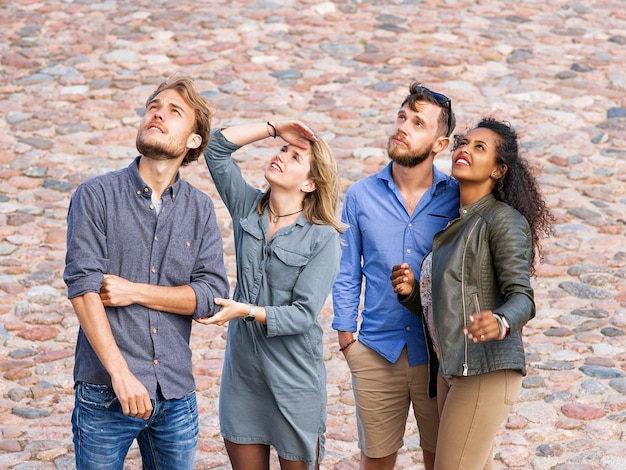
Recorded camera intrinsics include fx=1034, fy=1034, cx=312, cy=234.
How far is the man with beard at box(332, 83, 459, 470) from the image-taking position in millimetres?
4797

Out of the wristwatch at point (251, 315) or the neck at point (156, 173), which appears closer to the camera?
the neck at point (156, 173)

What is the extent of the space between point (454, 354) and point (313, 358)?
622mm

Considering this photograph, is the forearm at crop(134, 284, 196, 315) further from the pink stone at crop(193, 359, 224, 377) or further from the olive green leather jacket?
the pink stone at crop(193, 359, 224, 377)

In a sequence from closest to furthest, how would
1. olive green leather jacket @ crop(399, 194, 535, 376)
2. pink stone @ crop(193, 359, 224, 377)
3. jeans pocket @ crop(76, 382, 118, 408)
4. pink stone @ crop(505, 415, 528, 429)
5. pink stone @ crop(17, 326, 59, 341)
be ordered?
jeans pocket @ crop(76, 382, 118, 408) → olive green leather jacket @ crop(399, 194, 535, 376) → pink stone @ crop(505, 415, 528, 429) → pink stone @ crop(193, 359, 224, 377) → pink stone @ crop(17, 326, 59, 341)

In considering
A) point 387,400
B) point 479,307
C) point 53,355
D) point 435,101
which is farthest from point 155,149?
point 53,355

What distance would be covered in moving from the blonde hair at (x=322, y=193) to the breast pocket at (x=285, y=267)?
0.19m

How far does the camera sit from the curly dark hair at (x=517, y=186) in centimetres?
436

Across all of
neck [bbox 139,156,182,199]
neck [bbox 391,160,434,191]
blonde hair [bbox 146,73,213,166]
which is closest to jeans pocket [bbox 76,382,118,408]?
neck [bbox 139,156,182,199]

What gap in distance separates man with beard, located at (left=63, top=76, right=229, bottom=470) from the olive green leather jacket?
2.98 ft

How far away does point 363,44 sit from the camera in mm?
12938

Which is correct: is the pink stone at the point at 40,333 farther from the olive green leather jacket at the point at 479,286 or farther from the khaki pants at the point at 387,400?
the olive green leather jacket at the point at 479,286

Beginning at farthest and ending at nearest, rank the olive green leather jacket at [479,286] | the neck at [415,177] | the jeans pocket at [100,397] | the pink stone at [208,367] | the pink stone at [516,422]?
the pink stone at [208,367], the pink stone at [516,422], the neck at [415,177], the olive green leather jacket at [479,286], the jeans pocket at [100,397]

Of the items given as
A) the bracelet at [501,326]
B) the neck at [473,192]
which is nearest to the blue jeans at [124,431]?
the bracelet at [501,326]

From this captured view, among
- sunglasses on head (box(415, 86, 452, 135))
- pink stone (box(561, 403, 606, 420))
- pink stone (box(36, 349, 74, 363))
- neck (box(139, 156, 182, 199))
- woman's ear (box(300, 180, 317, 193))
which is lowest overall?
pink stone (box(36, 349, 74, 363))
